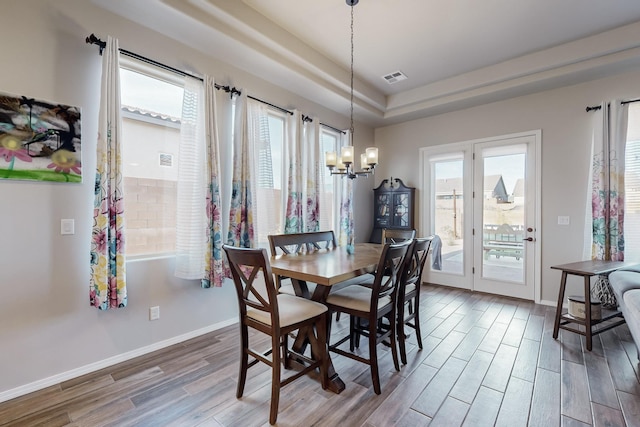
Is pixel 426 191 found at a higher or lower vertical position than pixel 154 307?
higher

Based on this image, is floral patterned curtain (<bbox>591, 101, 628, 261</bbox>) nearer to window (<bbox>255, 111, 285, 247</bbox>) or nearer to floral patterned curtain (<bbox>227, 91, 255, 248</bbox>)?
window (<bbox>255, 111, 285, 247</bbox>)

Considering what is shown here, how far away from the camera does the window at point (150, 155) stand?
100 inches

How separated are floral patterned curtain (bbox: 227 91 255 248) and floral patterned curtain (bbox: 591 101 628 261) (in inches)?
155

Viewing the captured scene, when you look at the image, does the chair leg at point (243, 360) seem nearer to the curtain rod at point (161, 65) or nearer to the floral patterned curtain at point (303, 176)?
the floral patterned curtain at point (303, 176)

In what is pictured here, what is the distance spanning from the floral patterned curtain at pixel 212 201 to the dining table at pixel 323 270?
0.69 metres

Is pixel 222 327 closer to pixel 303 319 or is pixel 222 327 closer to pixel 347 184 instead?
pixel 303 319

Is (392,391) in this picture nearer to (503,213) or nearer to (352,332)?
(352,332)

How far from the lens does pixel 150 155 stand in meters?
2.69

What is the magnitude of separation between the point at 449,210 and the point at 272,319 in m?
3.90

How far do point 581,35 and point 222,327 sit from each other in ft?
16.1

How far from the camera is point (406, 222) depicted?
488 centimetres

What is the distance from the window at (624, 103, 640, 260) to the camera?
326 centimetres

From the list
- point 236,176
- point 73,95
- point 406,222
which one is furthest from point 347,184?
point 73,95

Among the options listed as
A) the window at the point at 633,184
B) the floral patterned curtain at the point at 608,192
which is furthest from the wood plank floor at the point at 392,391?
the window at the point at 633,184
